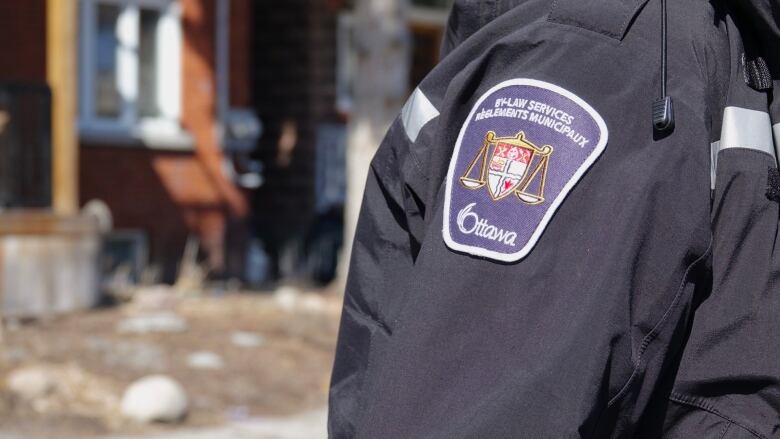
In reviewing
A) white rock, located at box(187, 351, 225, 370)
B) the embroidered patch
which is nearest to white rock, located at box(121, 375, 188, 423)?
white rock, located at box(187, 351, 225, 370)

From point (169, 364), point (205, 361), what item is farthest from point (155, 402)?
point (205, 361)

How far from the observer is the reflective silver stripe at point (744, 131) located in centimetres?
136

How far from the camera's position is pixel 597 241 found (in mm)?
1259

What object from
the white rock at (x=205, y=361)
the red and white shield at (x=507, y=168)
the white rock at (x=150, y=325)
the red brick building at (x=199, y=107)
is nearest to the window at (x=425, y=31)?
the red brick building at (x=199, y=107)

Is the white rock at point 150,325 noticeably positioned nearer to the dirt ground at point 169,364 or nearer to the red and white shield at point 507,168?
the dirt ground at point 169,364

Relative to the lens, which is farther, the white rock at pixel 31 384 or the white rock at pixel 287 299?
the white rock at pixel 287 299

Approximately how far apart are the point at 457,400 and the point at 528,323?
0.36 feet

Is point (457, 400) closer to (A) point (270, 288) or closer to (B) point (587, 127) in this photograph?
(B) point (587, 127)

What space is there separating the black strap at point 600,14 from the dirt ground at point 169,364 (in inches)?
185

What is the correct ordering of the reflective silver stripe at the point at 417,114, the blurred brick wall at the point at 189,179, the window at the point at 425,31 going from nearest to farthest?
the reflective silver stripe at the point at 417,114 < the blurred brick wall at the point at 189,179 < the window at the point at 425,31

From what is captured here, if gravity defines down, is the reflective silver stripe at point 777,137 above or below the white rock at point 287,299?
above

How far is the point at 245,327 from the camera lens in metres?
8.46

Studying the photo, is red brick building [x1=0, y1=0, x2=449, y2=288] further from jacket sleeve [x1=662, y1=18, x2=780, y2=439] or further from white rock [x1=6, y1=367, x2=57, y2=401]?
jacket sleeve [x1=662, y1=18, x2=780, y2=439]

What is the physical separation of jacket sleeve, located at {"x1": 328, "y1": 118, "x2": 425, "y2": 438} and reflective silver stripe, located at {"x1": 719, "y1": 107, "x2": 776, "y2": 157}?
1.22ft
